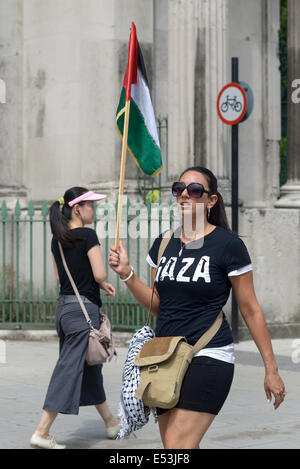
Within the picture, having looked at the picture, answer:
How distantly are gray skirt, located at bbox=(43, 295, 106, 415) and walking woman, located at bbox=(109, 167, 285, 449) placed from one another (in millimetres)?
2101

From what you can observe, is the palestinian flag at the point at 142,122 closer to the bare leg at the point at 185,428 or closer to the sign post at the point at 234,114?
the bare leg at the point at 185,428

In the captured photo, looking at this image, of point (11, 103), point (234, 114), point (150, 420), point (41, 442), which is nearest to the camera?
point (41, 442)

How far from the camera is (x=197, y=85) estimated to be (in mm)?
14289

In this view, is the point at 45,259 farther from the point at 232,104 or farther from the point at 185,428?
the point at 185,428

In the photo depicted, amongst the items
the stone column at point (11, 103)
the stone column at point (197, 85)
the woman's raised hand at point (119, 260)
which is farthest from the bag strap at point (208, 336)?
the stone column at point (11, 103)

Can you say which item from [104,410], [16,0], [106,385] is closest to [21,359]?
[106,385]

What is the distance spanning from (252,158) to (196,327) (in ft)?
37.0

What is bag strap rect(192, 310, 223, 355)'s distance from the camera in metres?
4.84

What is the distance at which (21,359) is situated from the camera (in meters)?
12.0

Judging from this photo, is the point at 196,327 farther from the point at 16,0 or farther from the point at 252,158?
the point at 16,0

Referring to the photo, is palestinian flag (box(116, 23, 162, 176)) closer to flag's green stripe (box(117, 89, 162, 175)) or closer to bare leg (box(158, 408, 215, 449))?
flag's green stripe (box(117, 89, 162, 175))

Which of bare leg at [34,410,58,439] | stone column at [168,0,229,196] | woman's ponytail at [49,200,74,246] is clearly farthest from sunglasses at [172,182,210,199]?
stone column at [168,0,229,196]

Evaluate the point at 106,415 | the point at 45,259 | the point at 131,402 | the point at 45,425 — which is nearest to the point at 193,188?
the point at 131,402

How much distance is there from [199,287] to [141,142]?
1170mm
